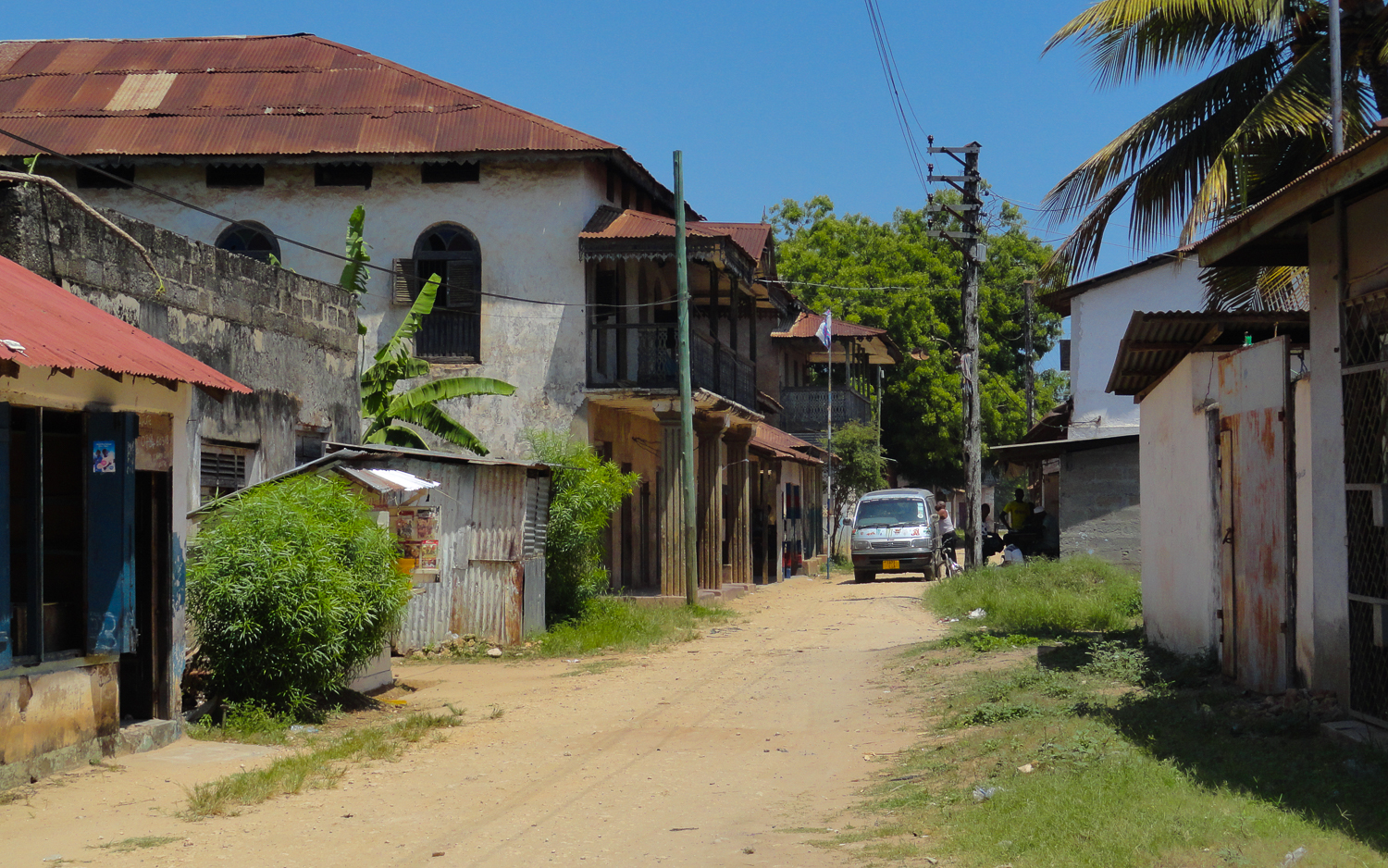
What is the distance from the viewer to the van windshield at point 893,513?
29812 millimetres

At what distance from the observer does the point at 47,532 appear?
9016mm

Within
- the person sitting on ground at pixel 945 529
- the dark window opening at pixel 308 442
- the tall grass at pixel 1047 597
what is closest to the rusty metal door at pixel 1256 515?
the tall grass at pixel 1047 597

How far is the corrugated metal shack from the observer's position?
14648mm

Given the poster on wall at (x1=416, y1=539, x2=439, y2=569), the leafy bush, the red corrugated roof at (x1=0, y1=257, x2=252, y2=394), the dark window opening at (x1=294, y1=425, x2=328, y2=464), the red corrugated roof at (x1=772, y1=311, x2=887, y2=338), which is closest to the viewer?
the red corrugated roof at (x1=0, y1=257, x2=252, y2=394)

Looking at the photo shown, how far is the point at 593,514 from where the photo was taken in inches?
710

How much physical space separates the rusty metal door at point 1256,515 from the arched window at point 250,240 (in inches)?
632

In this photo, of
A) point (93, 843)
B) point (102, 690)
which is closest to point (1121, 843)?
point (93, 843)

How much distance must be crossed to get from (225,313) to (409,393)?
16.5ft

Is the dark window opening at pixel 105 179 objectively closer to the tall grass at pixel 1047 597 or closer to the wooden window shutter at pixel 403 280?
the wooden window shutter at pixel 403 280

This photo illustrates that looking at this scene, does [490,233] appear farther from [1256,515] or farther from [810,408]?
[810,408]

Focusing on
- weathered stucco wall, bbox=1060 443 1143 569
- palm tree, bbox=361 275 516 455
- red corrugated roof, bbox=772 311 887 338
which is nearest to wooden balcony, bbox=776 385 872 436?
red corrugated roof, bbox=772 311 887 338

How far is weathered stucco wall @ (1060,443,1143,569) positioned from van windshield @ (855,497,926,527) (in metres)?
7.17

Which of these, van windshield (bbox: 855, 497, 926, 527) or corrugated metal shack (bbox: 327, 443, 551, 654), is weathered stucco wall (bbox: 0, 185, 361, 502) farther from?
van windshield (bbox: 855, 497, 926, 527)

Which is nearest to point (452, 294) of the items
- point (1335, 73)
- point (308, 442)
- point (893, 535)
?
point (308, 442)
